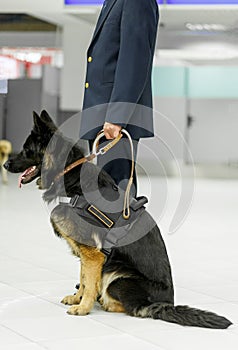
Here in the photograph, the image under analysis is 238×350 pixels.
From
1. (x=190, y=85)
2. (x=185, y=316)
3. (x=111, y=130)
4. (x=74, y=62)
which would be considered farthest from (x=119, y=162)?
(x=190, y=85)

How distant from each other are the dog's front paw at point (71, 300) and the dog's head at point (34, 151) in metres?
0.61

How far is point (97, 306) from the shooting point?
11.6 ft

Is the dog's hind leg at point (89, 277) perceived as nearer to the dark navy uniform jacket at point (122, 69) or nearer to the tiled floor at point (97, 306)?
the tiled floor at point (97, 306)

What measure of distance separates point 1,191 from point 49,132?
6.86 meters

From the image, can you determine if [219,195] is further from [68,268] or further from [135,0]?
[135,0]

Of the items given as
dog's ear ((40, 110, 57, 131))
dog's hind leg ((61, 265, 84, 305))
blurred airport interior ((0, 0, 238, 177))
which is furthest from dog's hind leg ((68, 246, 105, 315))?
blurred airport interior ((0, 0, 238, 177))

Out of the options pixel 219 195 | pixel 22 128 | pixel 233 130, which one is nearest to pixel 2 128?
pixel 22 128

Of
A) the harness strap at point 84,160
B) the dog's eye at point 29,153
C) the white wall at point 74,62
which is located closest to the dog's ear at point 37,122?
the dog's eye at point 29,153

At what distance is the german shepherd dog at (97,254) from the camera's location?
3277 mm

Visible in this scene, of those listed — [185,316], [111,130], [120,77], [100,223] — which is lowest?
[185,316]

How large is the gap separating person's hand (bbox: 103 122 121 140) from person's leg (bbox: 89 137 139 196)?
14cm

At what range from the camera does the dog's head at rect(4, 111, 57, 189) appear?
3268 millimetres

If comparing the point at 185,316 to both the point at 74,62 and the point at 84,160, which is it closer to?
the point at 84,160

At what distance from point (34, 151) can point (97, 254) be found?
1.77 ft
